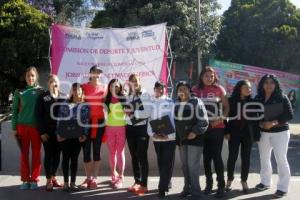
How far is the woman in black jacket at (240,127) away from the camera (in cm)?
647

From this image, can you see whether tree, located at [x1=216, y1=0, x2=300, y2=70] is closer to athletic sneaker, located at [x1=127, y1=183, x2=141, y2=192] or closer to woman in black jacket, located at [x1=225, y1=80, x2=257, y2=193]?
woman in black jacket, located at [x1=225, y1=80, x2=257, y2=193]

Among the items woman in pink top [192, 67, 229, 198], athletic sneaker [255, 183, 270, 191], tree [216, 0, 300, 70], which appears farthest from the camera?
tree [216, 0, 300, 70]

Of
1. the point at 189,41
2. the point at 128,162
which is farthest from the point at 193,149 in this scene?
the point at 189,41

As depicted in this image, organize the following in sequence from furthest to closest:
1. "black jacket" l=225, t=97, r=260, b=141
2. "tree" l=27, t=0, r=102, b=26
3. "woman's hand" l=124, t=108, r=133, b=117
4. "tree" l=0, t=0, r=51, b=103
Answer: "tree" l=27, t=0, r=102, b=26 < "tree" l=0, t=0, r=51, b=103 < "woman's hand" l=124, t=108, r=133, b=117 < "black jacket" l=225, t=97, r=260, b=141

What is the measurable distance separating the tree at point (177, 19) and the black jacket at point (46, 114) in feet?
37.5

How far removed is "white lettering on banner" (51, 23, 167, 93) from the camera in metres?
8.73

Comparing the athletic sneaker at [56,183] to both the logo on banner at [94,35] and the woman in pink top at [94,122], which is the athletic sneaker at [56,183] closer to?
the woman in pink top at [94,122]

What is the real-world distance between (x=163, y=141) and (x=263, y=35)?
15.3 metres

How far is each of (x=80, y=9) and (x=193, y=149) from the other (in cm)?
1835

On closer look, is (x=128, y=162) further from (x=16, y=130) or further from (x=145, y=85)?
(x=16, y=130)

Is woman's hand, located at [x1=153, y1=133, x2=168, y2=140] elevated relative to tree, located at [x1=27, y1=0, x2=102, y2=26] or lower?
lower

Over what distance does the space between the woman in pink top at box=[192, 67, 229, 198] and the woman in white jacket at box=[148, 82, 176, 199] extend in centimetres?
50

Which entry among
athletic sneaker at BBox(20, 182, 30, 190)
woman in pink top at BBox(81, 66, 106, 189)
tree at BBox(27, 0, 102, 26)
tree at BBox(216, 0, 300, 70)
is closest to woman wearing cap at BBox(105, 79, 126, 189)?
woman in pink top at BBox(81, 66, 106, 189)

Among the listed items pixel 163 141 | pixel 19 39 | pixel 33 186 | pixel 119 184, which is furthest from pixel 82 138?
pixel 19 39
